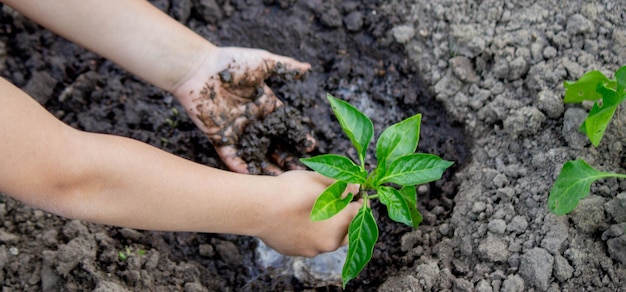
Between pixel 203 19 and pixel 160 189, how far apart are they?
979 millimetres

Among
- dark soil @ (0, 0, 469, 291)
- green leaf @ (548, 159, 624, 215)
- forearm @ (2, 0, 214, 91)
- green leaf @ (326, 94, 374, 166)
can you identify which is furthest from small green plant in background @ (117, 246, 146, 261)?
green leaf @ (548, 159, 624, 215)

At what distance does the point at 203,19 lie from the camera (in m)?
2.29

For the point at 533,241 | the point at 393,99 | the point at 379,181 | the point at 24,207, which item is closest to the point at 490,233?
the point at 533,241

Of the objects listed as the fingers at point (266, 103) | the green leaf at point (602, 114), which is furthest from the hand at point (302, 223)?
the green leaf at point (602, 114)

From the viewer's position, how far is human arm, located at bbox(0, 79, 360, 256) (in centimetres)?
136

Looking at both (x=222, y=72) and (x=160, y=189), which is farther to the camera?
(x=222, y=72)

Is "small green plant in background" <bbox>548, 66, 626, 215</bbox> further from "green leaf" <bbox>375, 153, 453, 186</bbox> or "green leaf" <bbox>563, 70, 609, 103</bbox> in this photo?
"green leaf" <bbox>375, 153, 453, 186</bbox>

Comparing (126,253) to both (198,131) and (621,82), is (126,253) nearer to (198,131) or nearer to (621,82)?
(198,131)

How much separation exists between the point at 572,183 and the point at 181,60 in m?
1.15

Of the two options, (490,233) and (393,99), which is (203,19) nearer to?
(393,99)

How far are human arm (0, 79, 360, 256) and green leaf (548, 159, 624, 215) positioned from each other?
527 millimetres

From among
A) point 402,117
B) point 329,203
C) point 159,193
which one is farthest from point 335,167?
point 402,117

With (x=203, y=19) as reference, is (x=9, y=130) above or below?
above

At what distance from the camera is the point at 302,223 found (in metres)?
1.65
